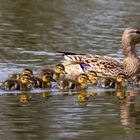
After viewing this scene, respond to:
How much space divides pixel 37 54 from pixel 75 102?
4.20 metres

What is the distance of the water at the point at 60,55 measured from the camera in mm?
8086

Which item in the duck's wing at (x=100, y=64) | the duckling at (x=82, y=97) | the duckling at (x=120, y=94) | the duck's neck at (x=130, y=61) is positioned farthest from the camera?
the duck's neck at (x=130, y=61)

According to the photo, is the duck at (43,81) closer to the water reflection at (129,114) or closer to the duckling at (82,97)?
the duckling at (82,97)

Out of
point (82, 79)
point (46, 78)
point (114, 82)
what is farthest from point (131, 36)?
point (46, 78)

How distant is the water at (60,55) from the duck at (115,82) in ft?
0.91

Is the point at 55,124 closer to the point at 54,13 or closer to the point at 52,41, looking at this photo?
the point at 52,41

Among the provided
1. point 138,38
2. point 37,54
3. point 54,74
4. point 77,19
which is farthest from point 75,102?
point 77,19

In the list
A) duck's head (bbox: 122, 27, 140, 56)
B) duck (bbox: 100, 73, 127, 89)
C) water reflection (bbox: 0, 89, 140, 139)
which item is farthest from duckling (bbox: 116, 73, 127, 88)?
duck's head (bbox: 122, 27, 140, 56)

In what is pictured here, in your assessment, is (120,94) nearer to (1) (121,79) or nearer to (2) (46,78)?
(1) (121,79)

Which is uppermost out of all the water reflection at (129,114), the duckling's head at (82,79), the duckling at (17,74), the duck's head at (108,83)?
the duckling at (17,74)

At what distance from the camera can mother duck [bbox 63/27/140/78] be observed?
1194 centimetres

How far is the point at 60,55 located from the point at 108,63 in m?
2.24

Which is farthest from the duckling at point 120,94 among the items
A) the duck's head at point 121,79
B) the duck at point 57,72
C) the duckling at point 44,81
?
the duck at point 57,72

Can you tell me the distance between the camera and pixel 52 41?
15109 mm
